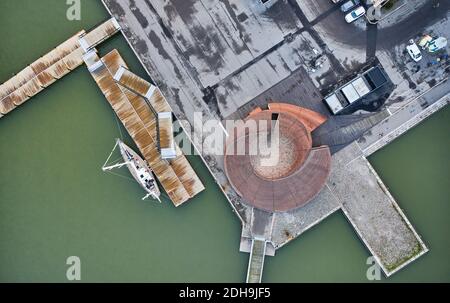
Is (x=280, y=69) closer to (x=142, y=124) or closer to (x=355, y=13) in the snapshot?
(x=355, y=13)

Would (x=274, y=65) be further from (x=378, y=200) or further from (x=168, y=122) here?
(x=378, y=200)

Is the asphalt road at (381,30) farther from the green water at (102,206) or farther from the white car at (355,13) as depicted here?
the green water at (102,206)

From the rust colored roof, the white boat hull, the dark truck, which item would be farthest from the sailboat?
the dark truck

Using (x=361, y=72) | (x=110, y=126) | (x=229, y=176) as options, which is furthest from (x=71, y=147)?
(x=361, y=72)

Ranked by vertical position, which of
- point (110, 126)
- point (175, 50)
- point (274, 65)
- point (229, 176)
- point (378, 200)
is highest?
point (175, 50)

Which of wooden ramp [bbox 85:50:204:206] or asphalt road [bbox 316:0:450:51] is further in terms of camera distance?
asphalt road [bbox 316:0:450:51]

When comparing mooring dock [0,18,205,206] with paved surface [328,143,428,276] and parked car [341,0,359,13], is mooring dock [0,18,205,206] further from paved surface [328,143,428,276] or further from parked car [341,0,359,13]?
parked car [341,0,359,13]

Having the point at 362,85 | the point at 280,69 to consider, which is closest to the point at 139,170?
the point at 280,69
